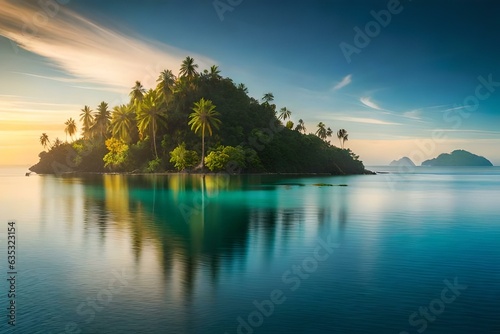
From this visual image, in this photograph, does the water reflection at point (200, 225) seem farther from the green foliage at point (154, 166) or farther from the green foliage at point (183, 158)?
the green foliage at point (154, 166)

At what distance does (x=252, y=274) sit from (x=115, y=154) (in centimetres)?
13898

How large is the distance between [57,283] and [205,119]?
4599 inches

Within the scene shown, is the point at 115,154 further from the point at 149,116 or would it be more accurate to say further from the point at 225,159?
the point at 225,159

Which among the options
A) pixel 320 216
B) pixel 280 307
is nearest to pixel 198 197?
pixel 320 216

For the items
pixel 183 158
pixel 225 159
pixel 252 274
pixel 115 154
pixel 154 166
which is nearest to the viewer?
pixel 252 274

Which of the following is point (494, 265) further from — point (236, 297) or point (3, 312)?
point (3, 312)

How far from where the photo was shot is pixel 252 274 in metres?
21.5

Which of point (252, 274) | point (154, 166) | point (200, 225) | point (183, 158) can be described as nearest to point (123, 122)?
point (154, 166)

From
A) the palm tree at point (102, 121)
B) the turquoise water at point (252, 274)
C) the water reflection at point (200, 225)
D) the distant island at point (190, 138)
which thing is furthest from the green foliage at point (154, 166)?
the turquoise water at point (252, 274)

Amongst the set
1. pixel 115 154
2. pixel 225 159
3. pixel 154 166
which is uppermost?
pixel 115 154

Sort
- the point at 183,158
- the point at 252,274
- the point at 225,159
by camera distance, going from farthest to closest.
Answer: the point at 183,158, the point at 225,159, the point at 252,274

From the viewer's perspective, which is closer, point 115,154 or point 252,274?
point 252,274

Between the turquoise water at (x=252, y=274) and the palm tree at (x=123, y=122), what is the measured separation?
4228 inches

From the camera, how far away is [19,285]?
19828 millimetres
